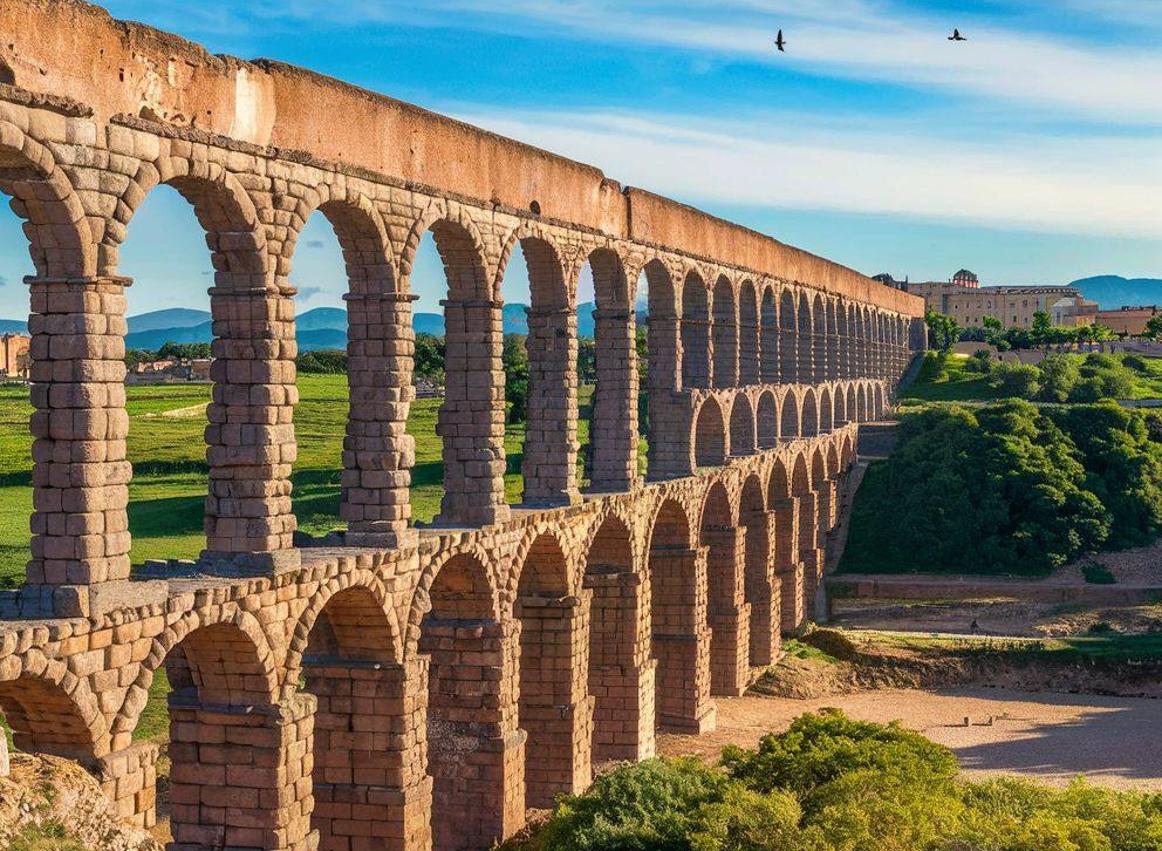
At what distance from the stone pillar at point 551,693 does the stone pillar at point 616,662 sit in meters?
2.54

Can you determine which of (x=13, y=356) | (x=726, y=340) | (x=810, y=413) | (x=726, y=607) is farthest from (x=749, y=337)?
(x=13, y=356)

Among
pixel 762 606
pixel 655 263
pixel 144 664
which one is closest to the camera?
pixel 144 664

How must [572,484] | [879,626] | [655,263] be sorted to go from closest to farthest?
[572,484], [655,263], [879,626]

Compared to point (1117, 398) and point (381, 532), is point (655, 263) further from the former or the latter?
point (1117, 398)

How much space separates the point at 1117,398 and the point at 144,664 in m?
63.7

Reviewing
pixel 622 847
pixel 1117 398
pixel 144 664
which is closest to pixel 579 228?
pixel 622 847

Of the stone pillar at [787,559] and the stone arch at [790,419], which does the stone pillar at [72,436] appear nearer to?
the stone pillar at [787,559]

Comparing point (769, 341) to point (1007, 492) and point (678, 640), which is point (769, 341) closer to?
point (678, 640)

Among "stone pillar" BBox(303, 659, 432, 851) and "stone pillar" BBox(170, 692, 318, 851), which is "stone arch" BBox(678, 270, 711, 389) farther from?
"stone pillar" BBox(170, 692, 318, 851)

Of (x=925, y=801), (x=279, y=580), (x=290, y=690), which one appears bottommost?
(x=925, y=801)

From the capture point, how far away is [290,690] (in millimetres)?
16047

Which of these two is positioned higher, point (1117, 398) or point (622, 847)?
point (1117, 398)

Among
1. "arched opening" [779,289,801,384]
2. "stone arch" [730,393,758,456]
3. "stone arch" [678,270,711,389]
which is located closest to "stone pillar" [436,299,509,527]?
"stone arch" [678,270,711,389]

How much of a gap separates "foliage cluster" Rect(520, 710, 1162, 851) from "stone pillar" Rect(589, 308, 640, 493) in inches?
257
